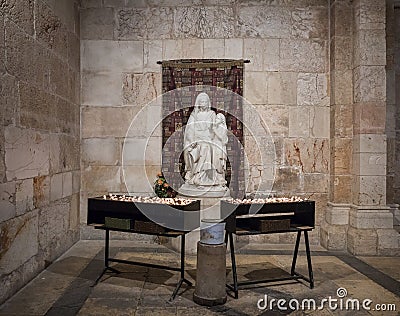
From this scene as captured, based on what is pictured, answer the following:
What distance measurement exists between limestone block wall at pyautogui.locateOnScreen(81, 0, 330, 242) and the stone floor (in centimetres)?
126

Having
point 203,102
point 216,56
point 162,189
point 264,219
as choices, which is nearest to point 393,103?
point 216,56

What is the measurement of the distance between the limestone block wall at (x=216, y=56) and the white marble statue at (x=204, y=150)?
660 millimetres

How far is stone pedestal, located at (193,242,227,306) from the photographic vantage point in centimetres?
364

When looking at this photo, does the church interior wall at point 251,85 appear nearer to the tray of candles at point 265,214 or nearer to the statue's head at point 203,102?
the statue's head at point 203,102

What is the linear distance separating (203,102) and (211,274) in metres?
2.76

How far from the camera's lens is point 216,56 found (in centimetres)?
636

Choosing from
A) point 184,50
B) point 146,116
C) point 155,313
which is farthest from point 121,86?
point 155,313

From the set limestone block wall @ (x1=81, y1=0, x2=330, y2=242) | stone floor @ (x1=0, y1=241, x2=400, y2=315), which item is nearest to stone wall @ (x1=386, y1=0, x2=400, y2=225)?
limestone block wall @ (x1=81, y1=0, x2=330, y2=242)

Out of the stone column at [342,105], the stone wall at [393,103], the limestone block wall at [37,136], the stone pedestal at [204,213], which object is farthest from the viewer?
the stone wall at [393,103]

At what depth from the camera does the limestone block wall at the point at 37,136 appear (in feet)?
12.6

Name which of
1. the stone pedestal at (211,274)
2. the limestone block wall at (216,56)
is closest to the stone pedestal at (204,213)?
the limestone block wall at (216,56)

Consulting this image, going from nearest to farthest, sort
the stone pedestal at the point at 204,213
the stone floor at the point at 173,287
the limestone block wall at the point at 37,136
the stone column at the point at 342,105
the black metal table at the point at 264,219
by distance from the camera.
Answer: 1. the stone floor at the point at 173,287
2. the limestone block wall at the point at 37,136
3. the black metal table at the point at 264,219
4. the stone pedestal at the point at 204,213
5. the stone column at the point at 342,105

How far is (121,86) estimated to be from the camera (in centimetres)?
638

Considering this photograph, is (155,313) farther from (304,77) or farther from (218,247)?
(304,77)
